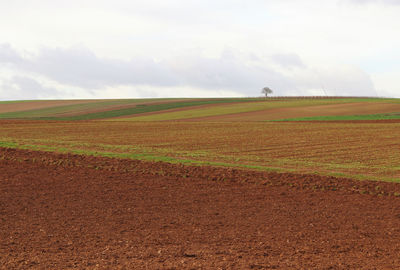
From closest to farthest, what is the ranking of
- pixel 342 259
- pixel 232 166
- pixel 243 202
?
pixel 342 259
pixel 243 202
pixel 232 166

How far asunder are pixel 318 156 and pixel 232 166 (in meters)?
6.39

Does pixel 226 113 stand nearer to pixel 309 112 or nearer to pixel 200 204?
pixel 309 112

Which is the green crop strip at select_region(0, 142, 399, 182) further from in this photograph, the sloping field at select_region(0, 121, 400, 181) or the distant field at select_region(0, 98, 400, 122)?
the distant field at select_region(0, 98, 400, 122)

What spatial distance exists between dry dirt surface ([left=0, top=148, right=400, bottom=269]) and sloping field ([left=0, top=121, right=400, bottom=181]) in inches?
130

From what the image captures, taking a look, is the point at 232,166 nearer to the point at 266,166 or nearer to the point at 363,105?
the point at 266,166

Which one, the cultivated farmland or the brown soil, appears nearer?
the cultivated farmland

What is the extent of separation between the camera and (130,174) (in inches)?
839

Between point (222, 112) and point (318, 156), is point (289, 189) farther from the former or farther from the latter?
point (222, 112)

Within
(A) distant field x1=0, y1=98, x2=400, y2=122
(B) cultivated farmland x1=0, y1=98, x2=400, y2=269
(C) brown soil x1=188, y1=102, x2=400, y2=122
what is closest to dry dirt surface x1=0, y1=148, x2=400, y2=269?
(B) cultivated farmland x1=0, y1=98, x2=400, y2=269

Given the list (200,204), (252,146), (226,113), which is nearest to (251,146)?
(252,146)

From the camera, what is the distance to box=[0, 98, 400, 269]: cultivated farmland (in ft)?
33.5

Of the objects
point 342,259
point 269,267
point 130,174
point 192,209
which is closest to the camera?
point 269,267

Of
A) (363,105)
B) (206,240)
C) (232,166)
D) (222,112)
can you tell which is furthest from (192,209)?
(363,105)

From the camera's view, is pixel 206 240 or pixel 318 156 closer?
pixel 206 240
